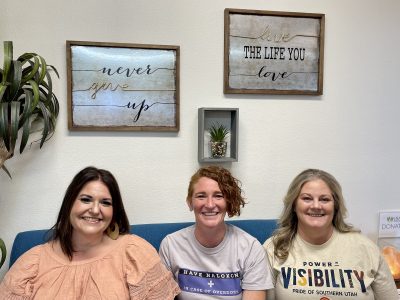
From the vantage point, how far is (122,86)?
218 centimetres

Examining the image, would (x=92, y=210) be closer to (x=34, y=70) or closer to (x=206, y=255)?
(x=206, y=255)

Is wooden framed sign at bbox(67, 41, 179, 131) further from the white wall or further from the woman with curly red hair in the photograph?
the woman with curly red hair

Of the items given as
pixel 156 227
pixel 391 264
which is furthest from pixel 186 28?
pixel 391 264

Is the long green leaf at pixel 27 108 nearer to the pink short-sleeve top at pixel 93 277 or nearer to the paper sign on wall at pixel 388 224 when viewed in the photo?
the pink short-sleeve top at pixel 93 277

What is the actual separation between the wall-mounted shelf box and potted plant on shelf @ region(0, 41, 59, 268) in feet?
2.71

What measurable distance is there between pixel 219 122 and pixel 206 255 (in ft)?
2.92

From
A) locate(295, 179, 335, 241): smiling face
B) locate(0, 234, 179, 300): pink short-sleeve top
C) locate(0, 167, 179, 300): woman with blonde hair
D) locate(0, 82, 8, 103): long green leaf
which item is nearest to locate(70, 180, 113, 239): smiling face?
locate(0, 167, 179, 300): woman with blonde hair

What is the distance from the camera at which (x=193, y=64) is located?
89.2 inches

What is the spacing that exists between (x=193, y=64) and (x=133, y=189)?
Answer: 82 centimetres

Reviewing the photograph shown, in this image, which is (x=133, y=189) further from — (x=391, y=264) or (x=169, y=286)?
(x=391, y=264)

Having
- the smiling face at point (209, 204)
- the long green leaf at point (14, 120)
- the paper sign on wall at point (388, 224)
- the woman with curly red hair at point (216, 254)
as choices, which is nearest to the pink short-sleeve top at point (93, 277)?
the woman with curly red hair at point (216, 254)

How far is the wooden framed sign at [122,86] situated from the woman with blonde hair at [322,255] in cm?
87

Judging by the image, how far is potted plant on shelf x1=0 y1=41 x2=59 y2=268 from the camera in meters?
1.75

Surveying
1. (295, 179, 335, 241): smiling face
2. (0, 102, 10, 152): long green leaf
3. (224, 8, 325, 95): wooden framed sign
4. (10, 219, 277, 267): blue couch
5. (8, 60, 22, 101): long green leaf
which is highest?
(224, 8, 325, 95): wooden framed sign
